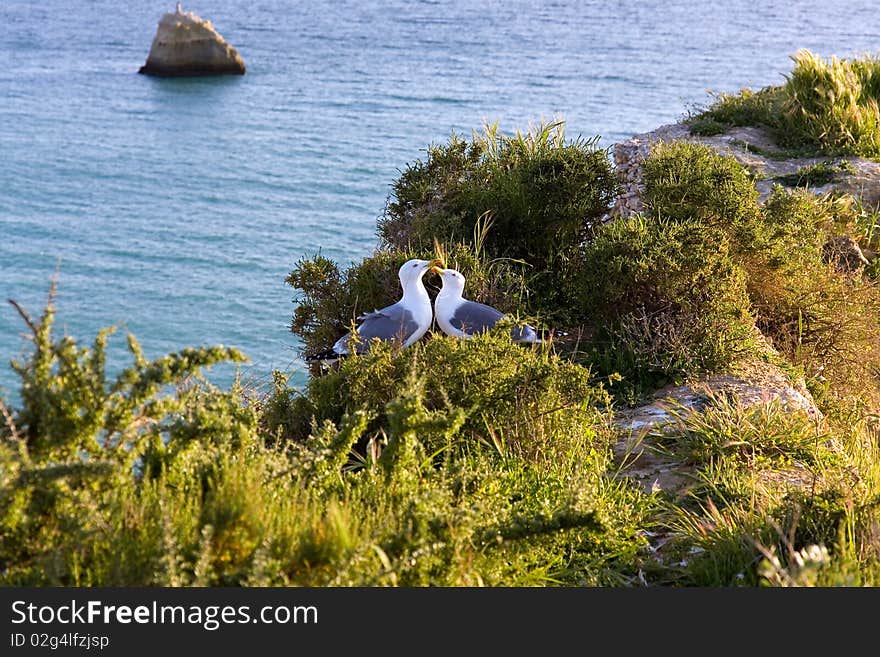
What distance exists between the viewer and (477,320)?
5.87m

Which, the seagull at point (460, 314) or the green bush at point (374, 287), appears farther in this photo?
the green bush at point (374, 287)

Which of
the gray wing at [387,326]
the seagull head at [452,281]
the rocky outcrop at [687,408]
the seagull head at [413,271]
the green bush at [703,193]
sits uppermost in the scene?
the green bush at [703,193]

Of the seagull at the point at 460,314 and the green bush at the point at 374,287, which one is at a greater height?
the green bush at the point at 374,287

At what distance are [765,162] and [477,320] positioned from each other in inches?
242

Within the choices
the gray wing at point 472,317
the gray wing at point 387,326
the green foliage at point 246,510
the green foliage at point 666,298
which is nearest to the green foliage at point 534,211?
the green foliage at point 666,298

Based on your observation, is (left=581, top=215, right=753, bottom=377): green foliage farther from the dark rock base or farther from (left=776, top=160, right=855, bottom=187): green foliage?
the dark rock base

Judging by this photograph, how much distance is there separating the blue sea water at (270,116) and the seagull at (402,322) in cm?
615

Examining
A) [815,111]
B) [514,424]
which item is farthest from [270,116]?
[514,424]

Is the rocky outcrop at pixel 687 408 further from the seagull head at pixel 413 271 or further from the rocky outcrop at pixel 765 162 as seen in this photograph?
the rocky outcrop at pixel 765 162

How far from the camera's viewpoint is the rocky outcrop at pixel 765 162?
32.8 feet

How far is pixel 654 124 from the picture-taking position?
88.5 feet

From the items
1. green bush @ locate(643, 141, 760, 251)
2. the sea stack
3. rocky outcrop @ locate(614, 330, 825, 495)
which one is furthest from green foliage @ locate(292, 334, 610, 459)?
the sea stack

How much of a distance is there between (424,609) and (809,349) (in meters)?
4.90

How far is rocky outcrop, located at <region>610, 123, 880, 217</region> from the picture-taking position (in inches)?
394
